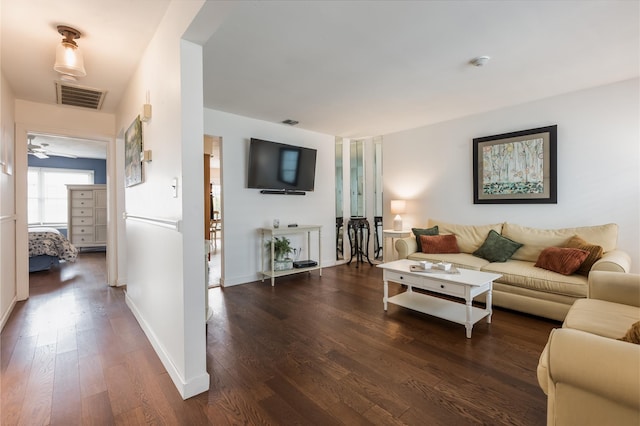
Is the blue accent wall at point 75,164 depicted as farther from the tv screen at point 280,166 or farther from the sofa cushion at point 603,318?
the sofa cushion at point 603,318

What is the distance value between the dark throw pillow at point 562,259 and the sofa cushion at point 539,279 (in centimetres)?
6

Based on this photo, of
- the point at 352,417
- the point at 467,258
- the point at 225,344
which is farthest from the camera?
the point at 467,258

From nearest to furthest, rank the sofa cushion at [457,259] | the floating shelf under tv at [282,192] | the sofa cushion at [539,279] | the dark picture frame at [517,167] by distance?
the sofa cushion at [539,279] → the sofa cushion at [457,259] → the dark picture frame at [517,167] → the floating shelf under tv at [282,192]

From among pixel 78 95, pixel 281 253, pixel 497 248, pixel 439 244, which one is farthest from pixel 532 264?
pixel 78 95

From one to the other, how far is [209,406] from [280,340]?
0.83m

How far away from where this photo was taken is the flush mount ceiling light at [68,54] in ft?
6.68

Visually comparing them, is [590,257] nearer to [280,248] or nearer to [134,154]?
[280,248]

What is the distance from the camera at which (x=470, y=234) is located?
4008 mm

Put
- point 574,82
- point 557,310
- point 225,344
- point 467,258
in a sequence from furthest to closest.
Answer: point 467,258 < point 574,82 < point 557,310 < point 225,344

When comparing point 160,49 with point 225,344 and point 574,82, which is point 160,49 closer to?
point 225,344

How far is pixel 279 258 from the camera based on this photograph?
14.0ft

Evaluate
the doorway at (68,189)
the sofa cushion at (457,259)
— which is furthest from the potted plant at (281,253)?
the doorway at (68,189)

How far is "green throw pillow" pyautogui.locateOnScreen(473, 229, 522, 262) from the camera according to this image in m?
3.42

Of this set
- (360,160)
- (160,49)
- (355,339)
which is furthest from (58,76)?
(360,160)
